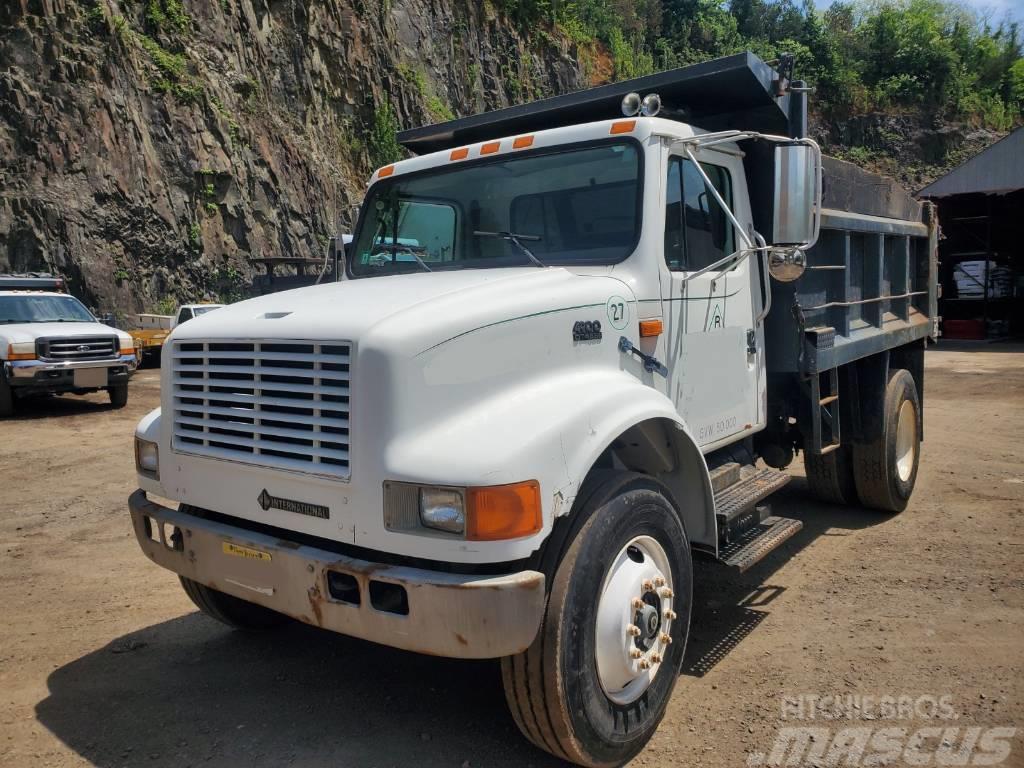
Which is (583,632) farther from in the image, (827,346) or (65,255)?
(65,255)

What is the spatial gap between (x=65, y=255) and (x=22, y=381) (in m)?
9.79

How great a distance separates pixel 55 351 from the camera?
11961mm

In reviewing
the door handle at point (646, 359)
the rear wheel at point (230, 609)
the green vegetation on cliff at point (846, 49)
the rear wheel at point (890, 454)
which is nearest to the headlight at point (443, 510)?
the door handle at point (646, 359)

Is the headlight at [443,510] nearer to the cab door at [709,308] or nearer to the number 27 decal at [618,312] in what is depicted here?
the number 27 decal at [618,312]

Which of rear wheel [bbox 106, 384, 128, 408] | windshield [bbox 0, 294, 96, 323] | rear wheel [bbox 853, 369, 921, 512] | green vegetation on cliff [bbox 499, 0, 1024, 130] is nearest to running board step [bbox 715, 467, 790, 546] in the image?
rear wheel [bbox 853, 369, 921, 512]

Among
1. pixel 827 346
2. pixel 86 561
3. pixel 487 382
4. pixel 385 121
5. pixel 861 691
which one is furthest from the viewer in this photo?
pixel 385 121

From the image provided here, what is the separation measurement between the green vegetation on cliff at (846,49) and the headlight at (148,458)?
1568 inches

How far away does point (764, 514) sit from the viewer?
429 cm

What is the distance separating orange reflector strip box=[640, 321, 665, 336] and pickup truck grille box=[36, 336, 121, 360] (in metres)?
10.9

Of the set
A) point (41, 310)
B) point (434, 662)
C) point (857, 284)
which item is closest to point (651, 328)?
point (434, 662)

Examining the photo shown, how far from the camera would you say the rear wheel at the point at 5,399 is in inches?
462

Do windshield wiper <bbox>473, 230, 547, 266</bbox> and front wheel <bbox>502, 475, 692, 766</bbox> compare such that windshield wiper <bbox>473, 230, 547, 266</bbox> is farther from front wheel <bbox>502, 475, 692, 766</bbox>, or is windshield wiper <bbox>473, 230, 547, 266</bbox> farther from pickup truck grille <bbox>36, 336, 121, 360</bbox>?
pickup truck grille <bbox>36, 336, 121, 360</bbox>

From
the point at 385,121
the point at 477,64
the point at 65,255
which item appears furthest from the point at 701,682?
the point at 477,64

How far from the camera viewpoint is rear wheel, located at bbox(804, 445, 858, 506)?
632 centimetres
